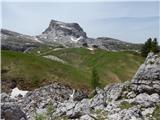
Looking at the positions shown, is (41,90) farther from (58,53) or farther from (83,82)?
(58,53)

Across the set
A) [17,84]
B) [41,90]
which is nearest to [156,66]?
[41,90]

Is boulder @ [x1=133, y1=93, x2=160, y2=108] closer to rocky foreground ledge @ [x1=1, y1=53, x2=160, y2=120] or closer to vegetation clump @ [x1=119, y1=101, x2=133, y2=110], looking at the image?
rocky foreground ledge @ [x1=1, y1=53, x2=160, y2=120]

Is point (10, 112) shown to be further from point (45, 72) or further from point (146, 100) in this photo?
point (45, 72)

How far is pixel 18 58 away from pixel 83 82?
15.7 metres

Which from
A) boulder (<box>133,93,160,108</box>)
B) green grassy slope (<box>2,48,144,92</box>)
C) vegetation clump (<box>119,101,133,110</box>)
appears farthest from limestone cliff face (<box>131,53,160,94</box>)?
green grassy slope (<box>2,48,144,92</box>)

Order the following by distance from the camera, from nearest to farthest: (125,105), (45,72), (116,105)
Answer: (116,105) → (125,105) → (45,72)

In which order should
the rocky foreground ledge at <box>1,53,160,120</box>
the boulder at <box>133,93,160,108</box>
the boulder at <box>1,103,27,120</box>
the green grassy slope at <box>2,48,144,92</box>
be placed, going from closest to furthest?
the boulder at <box>1,103,27,120</box> < the rocky foreground ledge at <box>1,53,160,120</box> < the boulder at <box>133,93,160,108</box> < the green grassy slope at <box>2,48,144,92</box>

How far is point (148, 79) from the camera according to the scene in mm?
38469

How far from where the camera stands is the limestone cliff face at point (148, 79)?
3681cm

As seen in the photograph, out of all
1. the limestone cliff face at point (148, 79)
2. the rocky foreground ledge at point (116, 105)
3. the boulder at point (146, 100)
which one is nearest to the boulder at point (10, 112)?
the rocky foreground ledge at point (116, 105)

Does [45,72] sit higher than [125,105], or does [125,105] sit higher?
[125,105]

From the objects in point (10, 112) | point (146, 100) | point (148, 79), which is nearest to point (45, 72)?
point (148, 79)

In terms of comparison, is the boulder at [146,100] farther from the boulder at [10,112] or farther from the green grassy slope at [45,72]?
the green grassy slope at [45,72]

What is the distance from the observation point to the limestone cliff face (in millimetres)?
36812
